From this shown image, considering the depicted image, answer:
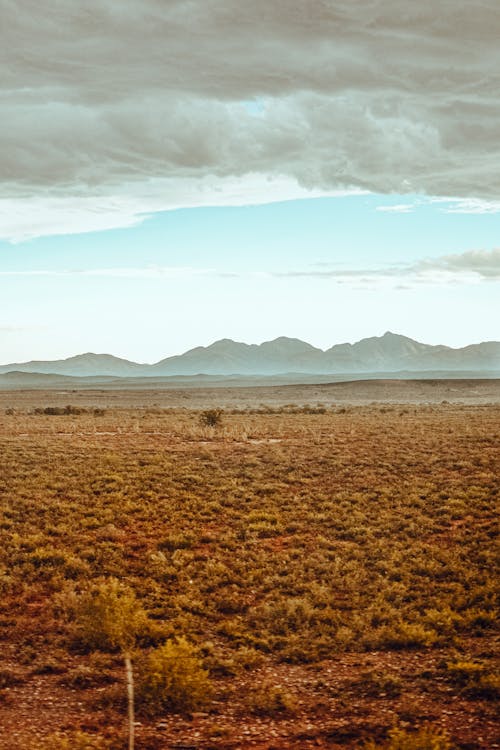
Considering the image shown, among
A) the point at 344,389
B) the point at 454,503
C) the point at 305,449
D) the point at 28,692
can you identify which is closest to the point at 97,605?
the point at 28,692

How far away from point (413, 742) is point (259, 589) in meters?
6.67

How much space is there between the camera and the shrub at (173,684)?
9.47m

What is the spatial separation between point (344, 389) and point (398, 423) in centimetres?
6467

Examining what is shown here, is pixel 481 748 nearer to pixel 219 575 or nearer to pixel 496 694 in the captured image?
pixel 496 694

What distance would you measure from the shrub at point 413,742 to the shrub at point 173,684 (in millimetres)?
2457

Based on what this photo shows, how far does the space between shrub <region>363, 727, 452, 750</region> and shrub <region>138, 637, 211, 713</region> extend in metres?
2.46

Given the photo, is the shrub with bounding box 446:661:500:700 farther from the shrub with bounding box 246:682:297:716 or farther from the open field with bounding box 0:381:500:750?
the shrub with bounding box 246:682:297:716

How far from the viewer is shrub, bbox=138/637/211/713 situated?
9.47 metres

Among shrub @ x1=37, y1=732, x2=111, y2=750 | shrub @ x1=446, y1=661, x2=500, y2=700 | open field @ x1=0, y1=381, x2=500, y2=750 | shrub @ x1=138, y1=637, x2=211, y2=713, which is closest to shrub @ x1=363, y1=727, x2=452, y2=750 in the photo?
open field @ x1=0, y1=381, x2=500, y2=750

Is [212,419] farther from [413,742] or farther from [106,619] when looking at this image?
[413,742]

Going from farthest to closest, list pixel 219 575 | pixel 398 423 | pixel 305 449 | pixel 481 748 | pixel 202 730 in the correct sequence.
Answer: pixel 398 423, pixel 305 449, pixel 219 575, pixel 202 730, pixel 481 748

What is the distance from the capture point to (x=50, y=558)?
1544 cm

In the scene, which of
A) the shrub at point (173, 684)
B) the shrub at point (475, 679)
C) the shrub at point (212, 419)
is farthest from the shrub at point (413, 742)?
the shrub at point (212, 419)

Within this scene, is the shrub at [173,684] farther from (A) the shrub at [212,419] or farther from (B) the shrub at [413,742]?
(A) the shrub at [212,419]
